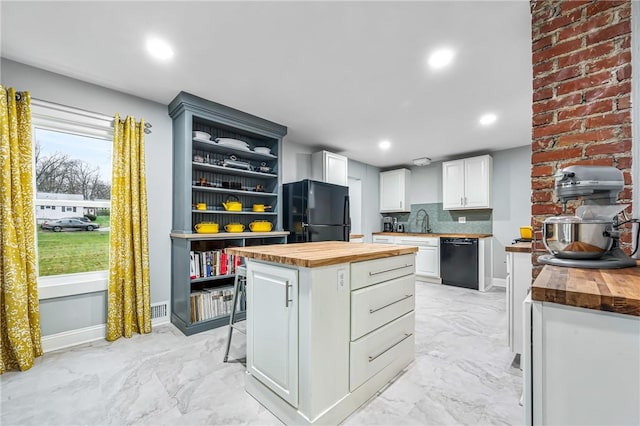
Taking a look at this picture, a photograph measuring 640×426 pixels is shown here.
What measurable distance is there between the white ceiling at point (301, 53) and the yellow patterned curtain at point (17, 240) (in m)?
0.56

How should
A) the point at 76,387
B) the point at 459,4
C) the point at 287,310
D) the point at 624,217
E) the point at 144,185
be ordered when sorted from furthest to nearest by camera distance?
the point at 144,185, the point at 76,387, the point at 459,4, the point at 287,310, the point at 624,217

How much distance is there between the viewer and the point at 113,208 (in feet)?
8.48

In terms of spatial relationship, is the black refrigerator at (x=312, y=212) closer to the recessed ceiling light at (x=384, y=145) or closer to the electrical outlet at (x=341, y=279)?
the recessed ceiling light at (x=384, y=145)

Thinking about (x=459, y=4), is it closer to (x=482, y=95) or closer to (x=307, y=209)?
(x=482, y=95)

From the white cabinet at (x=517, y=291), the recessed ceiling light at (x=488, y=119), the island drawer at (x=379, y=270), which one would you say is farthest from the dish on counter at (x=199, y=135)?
the recessed ceiling light at (x=488, y=119)

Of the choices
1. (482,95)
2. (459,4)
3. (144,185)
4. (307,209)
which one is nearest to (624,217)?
(459,4)

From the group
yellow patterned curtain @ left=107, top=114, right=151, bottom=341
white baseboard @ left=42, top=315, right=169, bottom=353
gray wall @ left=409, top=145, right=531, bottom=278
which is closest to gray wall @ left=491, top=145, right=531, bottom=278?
gray wall @ left=409, top=145, right=531, bottom=278

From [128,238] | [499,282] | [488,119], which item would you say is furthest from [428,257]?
[128,238]

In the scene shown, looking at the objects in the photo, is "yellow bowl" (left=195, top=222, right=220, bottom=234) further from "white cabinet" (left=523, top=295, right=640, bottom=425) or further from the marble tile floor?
"white cabinet" (left=523, top=295, right=640, bottom=425)

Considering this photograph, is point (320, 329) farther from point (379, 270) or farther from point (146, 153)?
point (146, 153)

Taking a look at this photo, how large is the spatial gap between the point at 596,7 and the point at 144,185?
11.5 ft

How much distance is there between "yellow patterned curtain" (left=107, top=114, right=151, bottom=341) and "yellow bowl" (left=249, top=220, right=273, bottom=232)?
1.15 m

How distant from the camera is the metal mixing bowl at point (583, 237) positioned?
3.67 feet

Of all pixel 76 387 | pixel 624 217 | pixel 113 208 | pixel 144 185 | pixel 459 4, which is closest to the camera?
pixel 624 217
